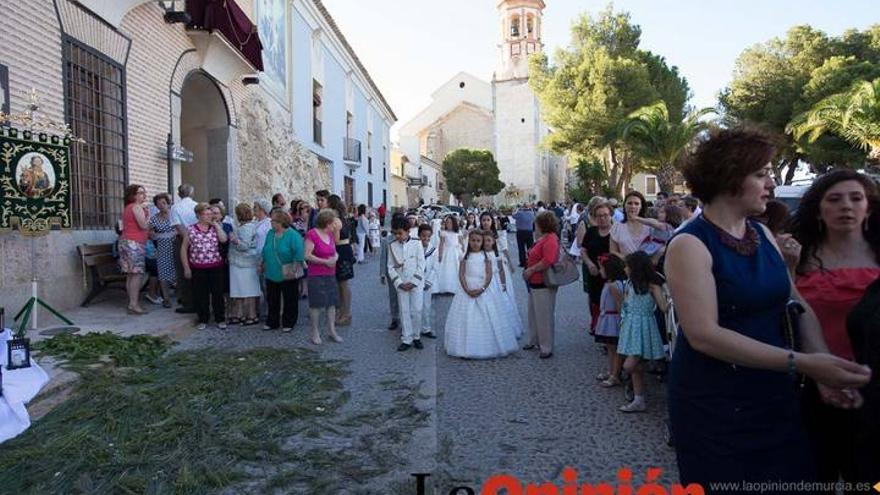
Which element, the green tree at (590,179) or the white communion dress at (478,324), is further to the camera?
the green tree at (590,179)

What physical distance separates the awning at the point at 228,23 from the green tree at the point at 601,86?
22119 mm

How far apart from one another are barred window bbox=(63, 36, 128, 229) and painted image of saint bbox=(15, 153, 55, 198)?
1.37m

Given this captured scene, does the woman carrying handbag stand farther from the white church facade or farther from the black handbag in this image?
the white church facade

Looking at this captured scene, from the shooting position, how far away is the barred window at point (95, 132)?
880 centimetres

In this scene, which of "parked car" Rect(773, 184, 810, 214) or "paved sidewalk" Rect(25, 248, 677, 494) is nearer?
"paved sidewalk" Rect(25, 248, 677, 494)

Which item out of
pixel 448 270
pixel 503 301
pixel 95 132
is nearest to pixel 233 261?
pixel 95 132

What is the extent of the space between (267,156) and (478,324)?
12.5 m

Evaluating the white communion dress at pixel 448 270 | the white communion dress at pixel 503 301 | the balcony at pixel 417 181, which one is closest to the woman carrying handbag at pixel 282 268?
the white communion dress at pixel 503 301

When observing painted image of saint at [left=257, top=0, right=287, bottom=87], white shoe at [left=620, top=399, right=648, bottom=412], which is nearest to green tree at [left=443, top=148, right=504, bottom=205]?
painted image of saint at [left=257, top=0, right=287, bottom=87]

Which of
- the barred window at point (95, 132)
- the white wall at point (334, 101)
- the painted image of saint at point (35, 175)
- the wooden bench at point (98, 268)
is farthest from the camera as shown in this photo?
the white wall at point (334, 101)

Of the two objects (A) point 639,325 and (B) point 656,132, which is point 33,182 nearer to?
(A) point 639,325

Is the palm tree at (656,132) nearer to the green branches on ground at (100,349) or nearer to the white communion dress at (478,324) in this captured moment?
the white communion dress at (478,324)

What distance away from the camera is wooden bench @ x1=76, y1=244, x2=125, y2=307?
8.65m

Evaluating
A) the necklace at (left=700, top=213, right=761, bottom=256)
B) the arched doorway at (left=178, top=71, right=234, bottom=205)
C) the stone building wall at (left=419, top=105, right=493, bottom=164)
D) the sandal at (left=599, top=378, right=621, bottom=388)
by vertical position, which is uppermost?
the stone building wall at (left=419, top=105, right=493, bottom=164)
